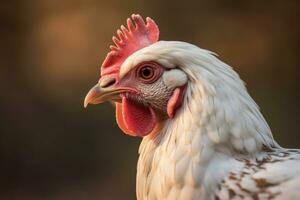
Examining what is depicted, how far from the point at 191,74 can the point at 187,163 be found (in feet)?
0.91

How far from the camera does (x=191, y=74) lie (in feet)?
6.50

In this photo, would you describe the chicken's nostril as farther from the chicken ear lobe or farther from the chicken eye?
the chicken ear lobe

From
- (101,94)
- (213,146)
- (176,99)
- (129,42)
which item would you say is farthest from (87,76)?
(213,146)

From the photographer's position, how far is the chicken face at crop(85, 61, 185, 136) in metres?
2.01

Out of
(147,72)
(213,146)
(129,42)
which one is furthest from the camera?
(129,42)

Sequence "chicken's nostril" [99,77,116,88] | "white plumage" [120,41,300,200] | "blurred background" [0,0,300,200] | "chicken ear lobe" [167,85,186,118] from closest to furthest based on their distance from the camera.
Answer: "white plumage" [120,41,300,200]
"chicken ear lobe" [167,85,186,118]
"chicken's nostril" [99,77,116,88]
"blurred background" [0,0,300,200]

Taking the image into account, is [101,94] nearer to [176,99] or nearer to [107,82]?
[107,82]

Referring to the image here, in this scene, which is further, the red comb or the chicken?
the red comb

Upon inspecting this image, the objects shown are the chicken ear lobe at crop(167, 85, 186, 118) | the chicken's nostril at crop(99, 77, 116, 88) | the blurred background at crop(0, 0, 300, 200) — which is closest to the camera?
the chicken ear lobe at crop(167, 85, 186, 118)

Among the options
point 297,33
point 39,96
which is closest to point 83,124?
point 39,96

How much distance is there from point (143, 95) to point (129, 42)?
0.24 m

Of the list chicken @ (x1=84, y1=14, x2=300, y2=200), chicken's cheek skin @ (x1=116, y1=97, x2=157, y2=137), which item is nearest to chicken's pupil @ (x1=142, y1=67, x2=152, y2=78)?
chicken @ (x1=84, y1=14, x2=300, y2=200)

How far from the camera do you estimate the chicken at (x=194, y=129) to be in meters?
1.88

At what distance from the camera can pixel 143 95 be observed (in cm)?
207
